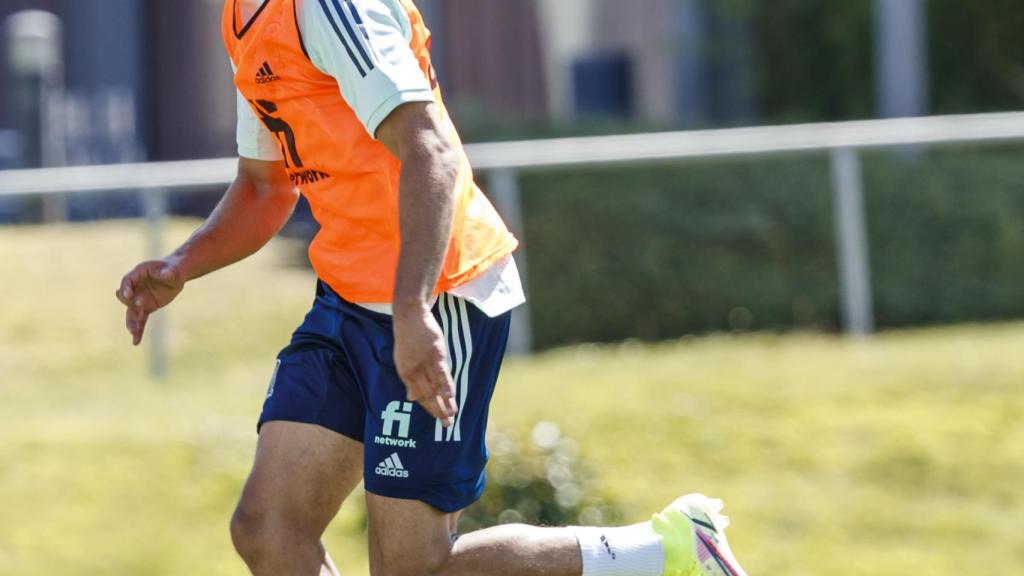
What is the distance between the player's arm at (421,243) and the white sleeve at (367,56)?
0.04m

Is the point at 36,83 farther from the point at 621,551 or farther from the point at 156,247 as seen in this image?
the point at 621,551

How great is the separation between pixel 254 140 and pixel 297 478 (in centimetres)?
93

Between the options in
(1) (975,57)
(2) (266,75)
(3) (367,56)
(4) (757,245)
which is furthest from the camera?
(1) (975,57)

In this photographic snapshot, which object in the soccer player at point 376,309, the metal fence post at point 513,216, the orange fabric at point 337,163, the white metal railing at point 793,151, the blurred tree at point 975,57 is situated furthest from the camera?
the blurred tree at point 975,57

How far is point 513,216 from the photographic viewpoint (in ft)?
31.6

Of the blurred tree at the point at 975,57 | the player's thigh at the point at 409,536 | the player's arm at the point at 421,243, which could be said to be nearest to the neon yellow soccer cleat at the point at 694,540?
the player's thigh at the point at 409,536

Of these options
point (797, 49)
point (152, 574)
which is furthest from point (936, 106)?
point (152, 574)

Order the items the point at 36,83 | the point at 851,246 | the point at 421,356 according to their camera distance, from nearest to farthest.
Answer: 1. the point at 421,356
2. the point at 851,246
3. the point at 36,83

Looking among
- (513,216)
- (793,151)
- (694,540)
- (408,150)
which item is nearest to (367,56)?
(408,150)

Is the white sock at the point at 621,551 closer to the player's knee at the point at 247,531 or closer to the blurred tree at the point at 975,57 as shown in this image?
the player's knee at the point at 247,531

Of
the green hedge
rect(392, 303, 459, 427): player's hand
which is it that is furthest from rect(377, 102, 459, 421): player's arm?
the green hedge

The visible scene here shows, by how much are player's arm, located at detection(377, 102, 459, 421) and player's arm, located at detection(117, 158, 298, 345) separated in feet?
3.00

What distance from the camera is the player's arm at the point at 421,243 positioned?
3660 millimetres

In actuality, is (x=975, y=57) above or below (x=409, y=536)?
above
